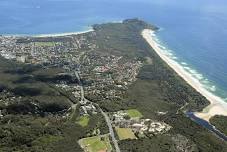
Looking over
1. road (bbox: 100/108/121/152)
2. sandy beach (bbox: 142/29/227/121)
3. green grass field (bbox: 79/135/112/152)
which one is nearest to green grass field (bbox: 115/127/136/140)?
road (bbox: 100/108/121/152)

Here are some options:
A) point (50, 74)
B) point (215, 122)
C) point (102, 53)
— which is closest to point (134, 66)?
point (102, 53)

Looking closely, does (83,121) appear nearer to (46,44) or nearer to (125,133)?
(125,133)

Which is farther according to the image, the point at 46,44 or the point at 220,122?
the point at 46,44

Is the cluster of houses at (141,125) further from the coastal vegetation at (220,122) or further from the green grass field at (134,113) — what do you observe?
the coastal vegetation at (220,122)

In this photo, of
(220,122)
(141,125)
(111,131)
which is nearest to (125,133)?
(111,131)

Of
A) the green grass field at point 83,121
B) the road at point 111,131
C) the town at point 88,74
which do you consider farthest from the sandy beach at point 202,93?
the green grass field at point 83,121

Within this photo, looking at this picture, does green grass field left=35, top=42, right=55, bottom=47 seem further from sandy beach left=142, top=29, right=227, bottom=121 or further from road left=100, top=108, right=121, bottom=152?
road left=100, top=108, right=121, bottom=152
